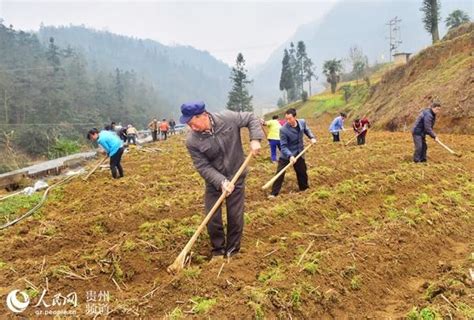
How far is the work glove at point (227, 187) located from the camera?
4.53 metres

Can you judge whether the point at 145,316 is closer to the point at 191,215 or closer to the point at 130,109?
the point at 191,215

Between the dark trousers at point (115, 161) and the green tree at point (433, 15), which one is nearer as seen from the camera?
the dark trousers at point (115, 161)

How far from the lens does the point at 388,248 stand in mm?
5086

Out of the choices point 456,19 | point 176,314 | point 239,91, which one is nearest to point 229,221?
point 176,314

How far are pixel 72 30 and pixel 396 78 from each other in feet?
573

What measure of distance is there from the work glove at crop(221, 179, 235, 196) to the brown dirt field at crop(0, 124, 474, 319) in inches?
29.9

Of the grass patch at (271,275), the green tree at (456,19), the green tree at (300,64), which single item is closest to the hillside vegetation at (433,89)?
the grass patch at (271,275)

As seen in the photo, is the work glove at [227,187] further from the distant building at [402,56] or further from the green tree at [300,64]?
the green tree at [300,64]

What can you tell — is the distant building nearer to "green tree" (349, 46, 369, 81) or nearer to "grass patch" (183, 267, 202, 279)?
"green tree" (349, 46, 369, 81)

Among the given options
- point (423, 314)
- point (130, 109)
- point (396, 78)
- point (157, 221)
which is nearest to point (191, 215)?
point (157, 221)

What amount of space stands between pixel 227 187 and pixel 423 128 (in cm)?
679

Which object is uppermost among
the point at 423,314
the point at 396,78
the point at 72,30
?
the point at 72,30
